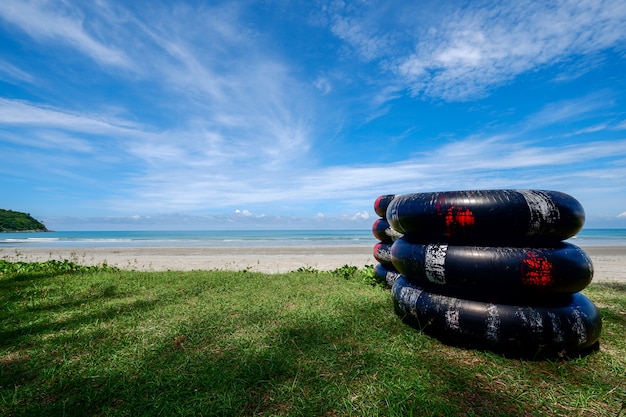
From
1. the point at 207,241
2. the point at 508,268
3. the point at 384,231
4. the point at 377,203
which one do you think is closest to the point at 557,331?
the point at 508,268

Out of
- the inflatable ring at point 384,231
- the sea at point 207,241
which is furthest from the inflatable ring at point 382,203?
the sea at point 207,241

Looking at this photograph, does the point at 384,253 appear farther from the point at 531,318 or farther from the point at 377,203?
the point at 531,318

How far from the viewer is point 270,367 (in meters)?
2.63

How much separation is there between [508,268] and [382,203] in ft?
11.2

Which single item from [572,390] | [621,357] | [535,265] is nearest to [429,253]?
[535,265]

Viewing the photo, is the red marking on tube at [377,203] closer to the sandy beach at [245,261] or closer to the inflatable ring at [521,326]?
the inflatable ring at [521,326]

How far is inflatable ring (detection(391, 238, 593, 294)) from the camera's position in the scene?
278 centimetres

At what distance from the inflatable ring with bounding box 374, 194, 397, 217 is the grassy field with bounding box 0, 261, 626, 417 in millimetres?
2083

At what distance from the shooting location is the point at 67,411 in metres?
2.13

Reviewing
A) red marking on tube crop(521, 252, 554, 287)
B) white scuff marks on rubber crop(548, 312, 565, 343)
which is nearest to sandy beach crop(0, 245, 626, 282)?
white scuff marks on rubber crop(548, 312, 565, 343)

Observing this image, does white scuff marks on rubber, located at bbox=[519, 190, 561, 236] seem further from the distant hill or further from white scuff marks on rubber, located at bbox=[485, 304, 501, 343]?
the distant hill

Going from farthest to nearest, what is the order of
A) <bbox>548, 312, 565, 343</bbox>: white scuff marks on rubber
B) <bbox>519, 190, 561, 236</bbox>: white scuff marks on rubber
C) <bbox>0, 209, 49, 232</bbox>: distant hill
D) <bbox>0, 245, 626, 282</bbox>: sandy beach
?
<bbox>0, 209, 49, 232</bbox>: distant hill
<bbox>0, 245, 626, 282</bbox>: sandy beach
<bbox>519, 190, 561, 236</bbox>: white scuff marks on rubber
<bbox>548, 312, 565, 343</bbox>: white scuff marks on rubber

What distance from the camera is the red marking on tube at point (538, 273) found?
2.77 metres

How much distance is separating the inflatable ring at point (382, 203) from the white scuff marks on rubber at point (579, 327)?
11.7 feet
